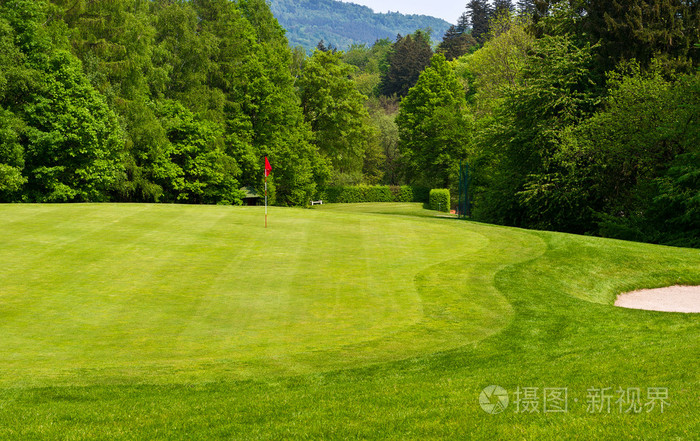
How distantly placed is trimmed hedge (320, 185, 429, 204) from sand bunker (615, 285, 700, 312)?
73.2 meters

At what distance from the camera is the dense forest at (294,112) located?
33.9m

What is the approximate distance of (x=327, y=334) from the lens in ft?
41.1

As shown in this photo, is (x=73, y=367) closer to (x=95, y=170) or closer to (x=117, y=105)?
(x=95, y=170)

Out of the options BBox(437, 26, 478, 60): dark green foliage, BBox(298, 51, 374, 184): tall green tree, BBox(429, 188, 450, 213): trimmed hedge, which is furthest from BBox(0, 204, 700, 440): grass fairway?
BBox(437, 26, 478, 60): dark green foliage

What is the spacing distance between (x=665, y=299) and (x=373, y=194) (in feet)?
251

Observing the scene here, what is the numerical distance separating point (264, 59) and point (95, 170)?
78.2ft

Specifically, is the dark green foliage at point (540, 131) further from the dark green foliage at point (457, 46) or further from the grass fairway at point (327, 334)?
the dark green foliage at point (457, 46)

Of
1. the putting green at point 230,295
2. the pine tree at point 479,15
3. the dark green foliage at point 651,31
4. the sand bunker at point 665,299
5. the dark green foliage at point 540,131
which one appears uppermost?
the pine tree at point 479,15

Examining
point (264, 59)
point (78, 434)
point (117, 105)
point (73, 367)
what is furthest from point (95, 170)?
point (78, 434)

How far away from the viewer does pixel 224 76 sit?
206 ft

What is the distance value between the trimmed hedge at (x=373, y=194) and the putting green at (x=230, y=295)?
66250 mm

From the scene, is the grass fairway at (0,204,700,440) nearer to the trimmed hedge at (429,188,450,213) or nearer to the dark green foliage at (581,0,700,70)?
the dark green foliage at (581,0,700,70)

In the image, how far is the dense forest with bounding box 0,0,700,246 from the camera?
33.9 m

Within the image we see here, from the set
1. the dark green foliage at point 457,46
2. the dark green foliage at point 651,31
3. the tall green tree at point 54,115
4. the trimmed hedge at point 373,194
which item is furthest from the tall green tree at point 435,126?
the dark green foliage at point 457,46
